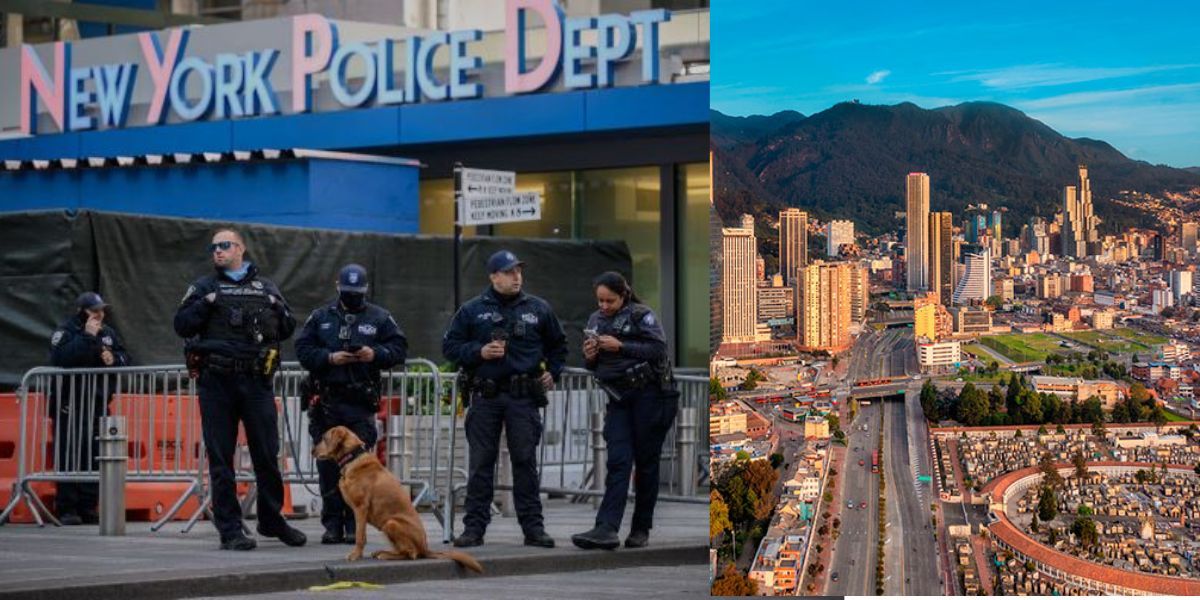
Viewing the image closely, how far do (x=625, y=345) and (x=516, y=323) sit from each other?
0.71 m

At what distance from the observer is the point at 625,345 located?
→ 10.9m

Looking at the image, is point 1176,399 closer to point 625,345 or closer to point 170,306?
point 625,345

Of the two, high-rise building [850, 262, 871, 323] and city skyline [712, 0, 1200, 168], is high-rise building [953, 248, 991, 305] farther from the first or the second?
city skyline [712, 0, 1200, 168]

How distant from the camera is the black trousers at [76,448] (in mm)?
13695

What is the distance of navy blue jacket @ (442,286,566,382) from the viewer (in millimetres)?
11164

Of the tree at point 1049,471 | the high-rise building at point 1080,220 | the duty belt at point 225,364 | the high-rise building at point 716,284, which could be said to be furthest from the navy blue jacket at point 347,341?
the tree at point 1049,471

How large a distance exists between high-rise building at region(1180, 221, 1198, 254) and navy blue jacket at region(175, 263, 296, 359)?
6041mm

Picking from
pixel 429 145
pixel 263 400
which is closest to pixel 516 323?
pixel 263 400

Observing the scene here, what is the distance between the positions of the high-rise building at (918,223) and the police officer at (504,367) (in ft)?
16.1

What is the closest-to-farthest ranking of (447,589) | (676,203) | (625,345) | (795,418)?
(795,418), (447,589), (625,345), (676,203)

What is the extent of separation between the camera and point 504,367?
36.6 feet

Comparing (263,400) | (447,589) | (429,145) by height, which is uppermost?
(429,145)

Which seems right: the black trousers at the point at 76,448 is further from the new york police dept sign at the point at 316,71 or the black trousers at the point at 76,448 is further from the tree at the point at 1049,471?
the new york police dept sign at the point at 316,71

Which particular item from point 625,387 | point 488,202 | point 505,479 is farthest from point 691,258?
point 625,387
